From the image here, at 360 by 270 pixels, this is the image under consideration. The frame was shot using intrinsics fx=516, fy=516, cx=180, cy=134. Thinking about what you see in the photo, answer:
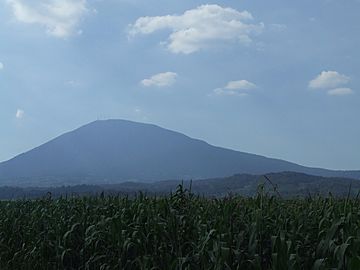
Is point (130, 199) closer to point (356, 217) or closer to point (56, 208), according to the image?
point (56, 208)

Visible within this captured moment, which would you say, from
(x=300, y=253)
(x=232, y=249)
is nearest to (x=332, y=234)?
(x=300, y=253)

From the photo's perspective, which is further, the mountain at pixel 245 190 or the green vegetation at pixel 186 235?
the mountain at pixel 245 190

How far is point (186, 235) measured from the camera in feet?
22.1

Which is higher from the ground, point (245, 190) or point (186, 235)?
point (245, 190)

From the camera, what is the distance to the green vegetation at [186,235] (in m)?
5.24

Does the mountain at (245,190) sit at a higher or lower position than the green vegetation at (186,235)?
higher

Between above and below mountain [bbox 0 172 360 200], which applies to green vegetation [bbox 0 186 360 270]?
below

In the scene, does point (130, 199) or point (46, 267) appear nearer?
point (46, 267)

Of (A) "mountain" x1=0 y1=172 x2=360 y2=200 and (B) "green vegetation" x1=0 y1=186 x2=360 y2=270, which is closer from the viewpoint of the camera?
(B) "green vegetation" x1=0 y1=186 x2=360 y2=270

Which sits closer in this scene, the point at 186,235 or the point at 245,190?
the point at 186,235

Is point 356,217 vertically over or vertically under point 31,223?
over

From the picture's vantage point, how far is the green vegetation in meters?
5.24

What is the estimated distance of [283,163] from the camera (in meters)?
166

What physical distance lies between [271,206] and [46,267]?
347 centimetres
